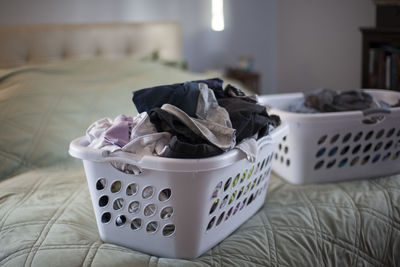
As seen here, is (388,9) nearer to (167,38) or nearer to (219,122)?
(167,38)

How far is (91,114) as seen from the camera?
139 cm

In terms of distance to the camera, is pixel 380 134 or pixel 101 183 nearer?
pixel 101 183

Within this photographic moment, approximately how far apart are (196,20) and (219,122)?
2424 mm

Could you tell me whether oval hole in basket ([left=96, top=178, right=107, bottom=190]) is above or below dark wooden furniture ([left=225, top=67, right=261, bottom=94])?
below

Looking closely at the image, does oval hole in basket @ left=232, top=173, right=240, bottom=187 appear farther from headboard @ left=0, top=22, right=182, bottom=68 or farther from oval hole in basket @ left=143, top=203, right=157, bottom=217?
headboard @ left=0, top=22, right=182, bottom=68

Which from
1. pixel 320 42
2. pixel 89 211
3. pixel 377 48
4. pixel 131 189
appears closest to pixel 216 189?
pixel 131 189

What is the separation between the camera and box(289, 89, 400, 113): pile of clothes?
1.18 metres

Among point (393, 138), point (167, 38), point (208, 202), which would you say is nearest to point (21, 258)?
point (208, 202)

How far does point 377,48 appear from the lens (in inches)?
81.7

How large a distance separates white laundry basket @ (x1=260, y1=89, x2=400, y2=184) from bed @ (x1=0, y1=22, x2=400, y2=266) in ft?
0.12

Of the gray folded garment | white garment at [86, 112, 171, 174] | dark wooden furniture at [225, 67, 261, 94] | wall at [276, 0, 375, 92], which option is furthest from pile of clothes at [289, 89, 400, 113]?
dark wooden furniture at [225, 67, 261, 94]

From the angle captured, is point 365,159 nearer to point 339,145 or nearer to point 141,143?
point 339,145

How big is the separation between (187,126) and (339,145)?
0.50m

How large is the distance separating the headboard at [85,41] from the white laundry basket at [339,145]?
177cm
